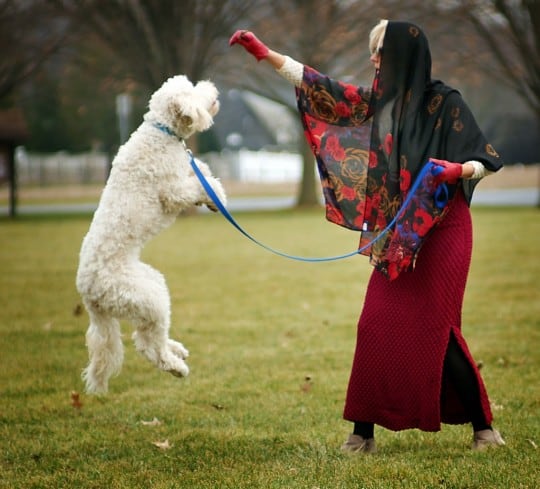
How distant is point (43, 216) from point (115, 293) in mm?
19273

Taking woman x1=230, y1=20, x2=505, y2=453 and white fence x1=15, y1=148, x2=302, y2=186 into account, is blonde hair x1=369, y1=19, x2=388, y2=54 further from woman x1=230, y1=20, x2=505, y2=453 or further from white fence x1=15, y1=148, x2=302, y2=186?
white fence x1=15, y1=148, x2=302, y2=186

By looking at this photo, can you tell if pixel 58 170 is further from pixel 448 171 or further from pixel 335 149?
pixel 448 171

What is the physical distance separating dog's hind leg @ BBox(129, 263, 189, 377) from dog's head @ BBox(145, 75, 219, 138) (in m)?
0.78

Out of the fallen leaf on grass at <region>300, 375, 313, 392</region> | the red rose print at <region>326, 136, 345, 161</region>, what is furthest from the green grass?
the red rose print at <region>326, 136, 345, 161</region>

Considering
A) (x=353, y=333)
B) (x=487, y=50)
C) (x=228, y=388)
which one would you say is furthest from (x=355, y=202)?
(x=487, y=50)

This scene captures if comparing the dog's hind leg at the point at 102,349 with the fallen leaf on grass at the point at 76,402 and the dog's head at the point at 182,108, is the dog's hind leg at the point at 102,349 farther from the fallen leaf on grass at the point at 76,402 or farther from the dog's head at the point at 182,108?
the dog's head at the point at 182,108

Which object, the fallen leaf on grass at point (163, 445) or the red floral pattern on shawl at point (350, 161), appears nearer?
the red floral pattern on shawl at point (350, 161)

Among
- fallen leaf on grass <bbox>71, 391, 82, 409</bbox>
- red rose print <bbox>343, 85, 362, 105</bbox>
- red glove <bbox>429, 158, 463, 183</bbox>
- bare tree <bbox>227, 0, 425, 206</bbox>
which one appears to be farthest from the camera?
bare tree <bbox>227, 0, 425, 206</bbox>

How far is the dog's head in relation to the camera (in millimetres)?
4219

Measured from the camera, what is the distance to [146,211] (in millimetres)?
4219

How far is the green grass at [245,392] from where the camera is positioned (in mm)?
4051

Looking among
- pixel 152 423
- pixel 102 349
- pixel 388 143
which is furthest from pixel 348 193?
Answer: pixel 152 423

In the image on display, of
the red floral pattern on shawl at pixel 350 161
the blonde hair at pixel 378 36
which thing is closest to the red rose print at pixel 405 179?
the red floral pattern on shawl at pixel 350 161

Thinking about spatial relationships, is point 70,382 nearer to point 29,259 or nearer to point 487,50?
point 29,259
